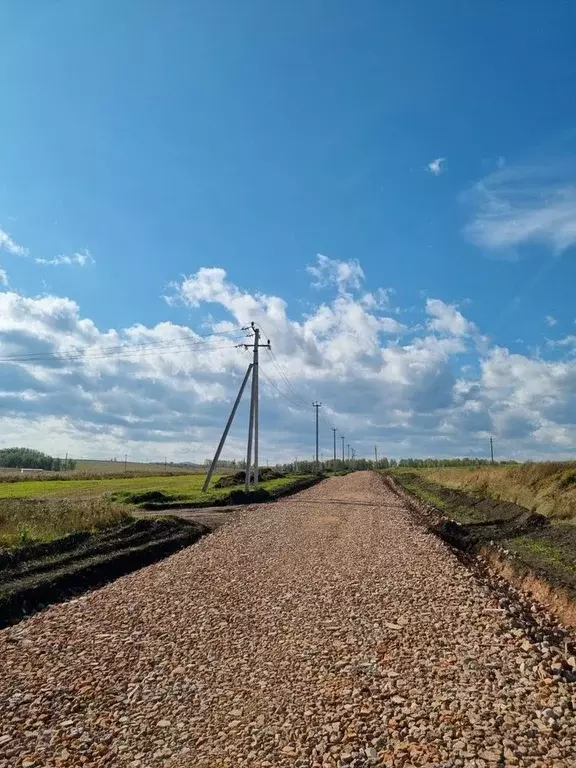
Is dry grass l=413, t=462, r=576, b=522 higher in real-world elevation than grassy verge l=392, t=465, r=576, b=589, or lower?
higher

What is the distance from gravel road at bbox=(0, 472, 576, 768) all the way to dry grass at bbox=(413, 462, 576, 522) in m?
13.8

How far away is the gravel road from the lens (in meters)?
6.11

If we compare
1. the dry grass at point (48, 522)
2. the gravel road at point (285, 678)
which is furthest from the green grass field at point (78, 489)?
the gravel road at point (285, 678)

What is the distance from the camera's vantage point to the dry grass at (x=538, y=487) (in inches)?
1009

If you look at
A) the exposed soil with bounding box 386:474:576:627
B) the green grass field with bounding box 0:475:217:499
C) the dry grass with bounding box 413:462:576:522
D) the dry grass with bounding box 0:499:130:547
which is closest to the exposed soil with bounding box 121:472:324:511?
the green grass field with bounding box 0:475:217:499

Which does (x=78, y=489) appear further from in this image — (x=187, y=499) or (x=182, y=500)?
(x=182, y=500)

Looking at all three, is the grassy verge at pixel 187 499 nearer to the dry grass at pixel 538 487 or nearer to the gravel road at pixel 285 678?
the dry grass at pixel 538 487

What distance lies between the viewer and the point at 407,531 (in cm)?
2231

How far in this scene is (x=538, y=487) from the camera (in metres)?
32.0

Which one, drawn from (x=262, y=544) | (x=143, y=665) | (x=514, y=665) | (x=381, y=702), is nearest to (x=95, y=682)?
(x=143, y=665)

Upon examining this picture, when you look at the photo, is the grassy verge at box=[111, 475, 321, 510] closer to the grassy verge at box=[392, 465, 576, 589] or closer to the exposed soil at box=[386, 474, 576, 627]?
the grassy verge at box=[392, 465, 576, 589]

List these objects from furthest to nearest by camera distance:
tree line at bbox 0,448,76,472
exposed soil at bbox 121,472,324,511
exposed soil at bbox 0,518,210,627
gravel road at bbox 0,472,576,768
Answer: tree line at bbox 0,448,76,472 → exposed soil at bbox 121,472,324,511 → exposed soil at bbox 0,518,210,627 → gravel road at bbox 0,472,576,768

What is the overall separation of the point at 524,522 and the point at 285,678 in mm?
17864

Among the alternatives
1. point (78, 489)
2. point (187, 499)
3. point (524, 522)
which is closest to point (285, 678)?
point (524, 522)
